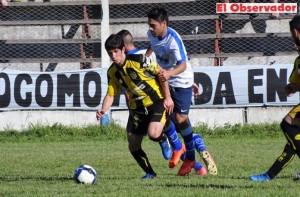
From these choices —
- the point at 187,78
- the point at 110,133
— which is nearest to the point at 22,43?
the point at 110,133

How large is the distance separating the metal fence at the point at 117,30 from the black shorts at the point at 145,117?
8667 mm

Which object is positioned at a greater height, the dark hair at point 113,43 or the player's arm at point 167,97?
the dark hair at point 113,43

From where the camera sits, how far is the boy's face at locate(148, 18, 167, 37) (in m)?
9.38

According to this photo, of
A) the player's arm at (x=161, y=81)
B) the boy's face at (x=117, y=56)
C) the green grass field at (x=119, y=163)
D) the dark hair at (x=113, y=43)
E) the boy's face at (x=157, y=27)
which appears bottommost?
the green grass field at (x=119, y=163)

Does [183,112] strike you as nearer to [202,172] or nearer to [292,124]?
[202,172]

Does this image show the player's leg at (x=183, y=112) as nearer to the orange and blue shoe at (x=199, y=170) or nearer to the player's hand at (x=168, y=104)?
the orange and blue shoe at (x=199, y=170)

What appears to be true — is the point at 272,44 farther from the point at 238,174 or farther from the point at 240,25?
the point at 238,174

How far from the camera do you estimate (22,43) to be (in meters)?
18.4

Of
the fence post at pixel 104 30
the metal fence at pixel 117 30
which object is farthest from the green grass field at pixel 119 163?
the metal fence at pixel 117 30

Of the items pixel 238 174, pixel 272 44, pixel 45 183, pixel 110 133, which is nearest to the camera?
pixel 45 183

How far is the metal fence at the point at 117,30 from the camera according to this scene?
59.3 ft

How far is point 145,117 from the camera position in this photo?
30.2ft

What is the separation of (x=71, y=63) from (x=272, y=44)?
4715mm

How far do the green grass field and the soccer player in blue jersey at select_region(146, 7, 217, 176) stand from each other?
338mm
